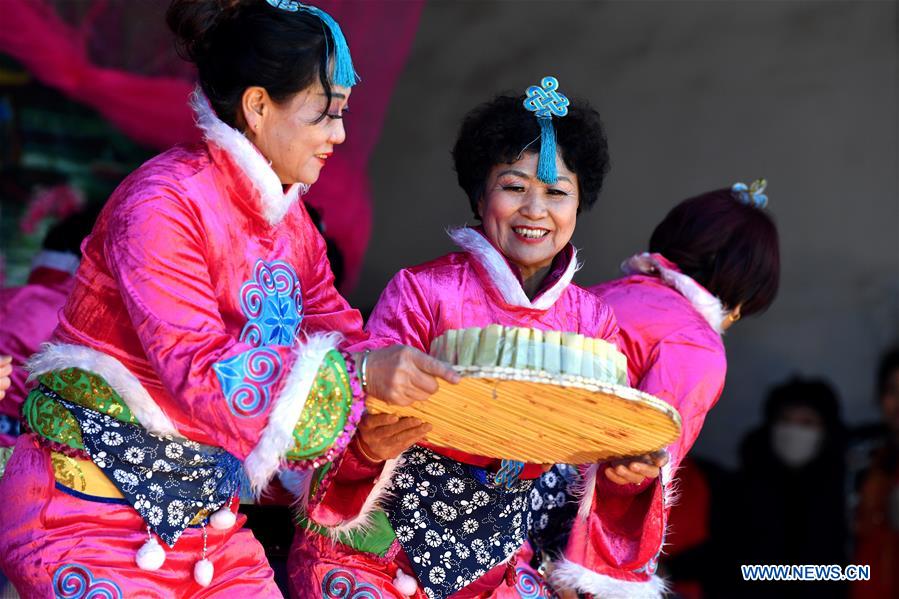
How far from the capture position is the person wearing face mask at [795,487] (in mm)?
5137

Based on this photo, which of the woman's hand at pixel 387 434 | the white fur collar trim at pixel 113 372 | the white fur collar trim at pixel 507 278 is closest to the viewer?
the white fur collar trim at pixel 113 372

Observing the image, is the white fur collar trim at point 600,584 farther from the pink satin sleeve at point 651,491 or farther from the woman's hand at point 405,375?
the woman's hand at point 405,375

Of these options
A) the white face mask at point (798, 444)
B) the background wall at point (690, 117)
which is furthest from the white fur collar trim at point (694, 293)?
the background wall at point (690, 117)

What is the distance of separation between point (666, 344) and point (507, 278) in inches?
21.1

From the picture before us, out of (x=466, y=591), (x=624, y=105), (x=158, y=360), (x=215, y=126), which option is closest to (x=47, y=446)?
(x=158, y=360)

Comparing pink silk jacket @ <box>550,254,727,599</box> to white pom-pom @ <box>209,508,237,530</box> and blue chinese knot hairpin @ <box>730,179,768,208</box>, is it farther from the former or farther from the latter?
white pom-pom @ <box>209,508,237,530</box>

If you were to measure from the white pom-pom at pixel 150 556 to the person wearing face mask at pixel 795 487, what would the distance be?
142 inches

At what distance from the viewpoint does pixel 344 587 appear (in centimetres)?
243

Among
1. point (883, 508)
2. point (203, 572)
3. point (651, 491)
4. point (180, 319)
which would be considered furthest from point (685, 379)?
point (883, 508)

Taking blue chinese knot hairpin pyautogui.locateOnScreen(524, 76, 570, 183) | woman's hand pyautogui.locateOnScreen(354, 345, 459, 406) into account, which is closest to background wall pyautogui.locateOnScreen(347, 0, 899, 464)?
blue chinese knot hairpin pyautogui.locateOnScreen(524, 76, 570, 183)

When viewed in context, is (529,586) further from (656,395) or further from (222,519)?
(222,519)

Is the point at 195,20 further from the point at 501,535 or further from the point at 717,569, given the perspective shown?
the point at 717,569

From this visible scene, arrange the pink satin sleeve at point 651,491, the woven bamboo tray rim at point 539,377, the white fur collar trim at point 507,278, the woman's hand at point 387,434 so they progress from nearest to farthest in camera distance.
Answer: the woven bamboo tray rim at point 539,377 → the woman's hand at point 387,434 → the white fur collar trim at point 507,278 → the pink satin sleeve at point 651,491

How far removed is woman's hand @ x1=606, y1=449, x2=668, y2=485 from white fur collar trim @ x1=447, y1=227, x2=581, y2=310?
382 millimetres
